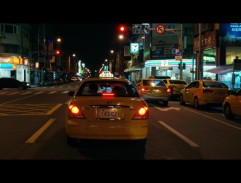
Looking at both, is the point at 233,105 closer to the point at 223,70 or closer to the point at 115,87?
the point at 115,87

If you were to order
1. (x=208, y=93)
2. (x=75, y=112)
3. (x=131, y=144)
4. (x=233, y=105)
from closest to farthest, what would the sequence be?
(x=75, y=112)
(x=131, y=144)
(x=233, y=105)
(x=208, y=93)

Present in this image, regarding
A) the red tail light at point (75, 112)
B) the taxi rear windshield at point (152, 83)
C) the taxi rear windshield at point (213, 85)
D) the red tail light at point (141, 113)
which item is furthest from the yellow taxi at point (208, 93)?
the red tail light at point (75, 112)

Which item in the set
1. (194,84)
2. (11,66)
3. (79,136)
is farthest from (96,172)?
(11,66)

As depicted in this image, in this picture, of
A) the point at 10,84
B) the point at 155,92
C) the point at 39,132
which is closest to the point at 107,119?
the point at 39,132

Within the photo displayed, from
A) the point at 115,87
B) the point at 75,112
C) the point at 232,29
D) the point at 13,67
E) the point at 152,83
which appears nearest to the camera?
the point at 75,112

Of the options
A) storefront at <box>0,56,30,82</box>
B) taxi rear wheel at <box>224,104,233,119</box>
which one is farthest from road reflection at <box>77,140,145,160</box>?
storefront at <box>0,56,30,82</box>

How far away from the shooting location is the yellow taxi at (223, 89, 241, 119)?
13.7m

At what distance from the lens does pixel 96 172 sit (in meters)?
6.70

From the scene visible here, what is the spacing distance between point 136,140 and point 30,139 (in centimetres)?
322

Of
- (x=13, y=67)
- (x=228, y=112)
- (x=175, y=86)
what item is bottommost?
(x=228, y=112)

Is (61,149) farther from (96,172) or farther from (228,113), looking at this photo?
(228,113)

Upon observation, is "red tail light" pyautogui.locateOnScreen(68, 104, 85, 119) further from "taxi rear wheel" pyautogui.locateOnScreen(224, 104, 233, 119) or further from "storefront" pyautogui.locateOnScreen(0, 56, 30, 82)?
"storefront" pyautogui.locateOnScreen(0, 56, 30, 82)

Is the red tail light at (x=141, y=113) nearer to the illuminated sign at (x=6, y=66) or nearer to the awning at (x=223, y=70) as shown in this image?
the awning at (x=223, y=70)

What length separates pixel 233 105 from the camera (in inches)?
559
